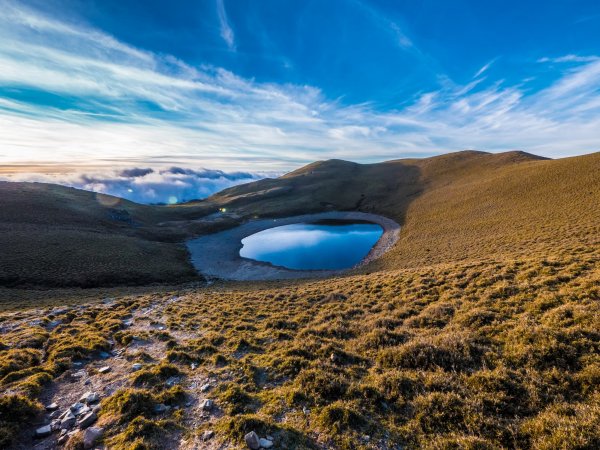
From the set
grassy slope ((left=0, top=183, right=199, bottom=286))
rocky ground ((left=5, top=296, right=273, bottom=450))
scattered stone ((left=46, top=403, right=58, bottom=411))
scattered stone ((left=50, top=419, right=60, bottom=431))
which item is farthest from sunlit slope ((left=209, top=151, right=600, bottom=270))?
grassy slope ((left=0, top=183, right=199, bottom=286))

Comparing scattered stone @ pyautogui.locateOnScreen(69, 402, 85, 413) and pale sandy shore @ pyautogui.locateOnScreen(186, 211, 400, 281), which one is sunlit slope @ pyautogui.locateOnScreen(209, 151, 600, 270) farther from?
→ scattered stone @ pyautogui.locateOnScreen(69, 402, 85, 413)

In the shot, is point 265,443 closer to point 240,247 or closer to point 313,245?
point 313,245

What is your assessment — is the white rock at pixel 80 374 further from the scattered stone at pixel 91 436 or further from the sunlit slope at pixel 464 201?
the sunlit slope at pixel 464 201

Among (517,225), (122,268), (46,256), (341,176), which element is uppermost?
(341,176)

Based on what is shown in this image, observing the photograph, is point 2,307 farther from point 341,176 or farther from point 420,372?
point 341,176

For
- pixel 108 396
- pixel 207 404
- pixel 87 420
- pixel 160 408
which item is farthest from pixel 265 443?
pixel 108 396

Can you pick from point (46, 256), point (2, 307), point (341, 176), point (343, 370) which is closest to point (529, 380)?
point (343, 370)
